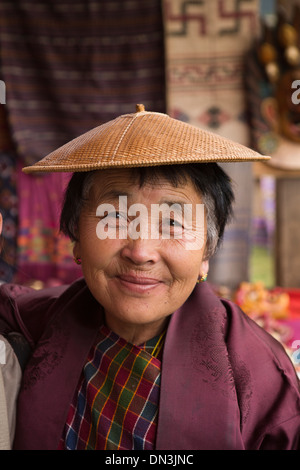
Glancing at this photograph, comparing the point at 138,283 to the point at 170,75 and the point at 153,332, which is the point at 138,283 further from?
the point at 170,75

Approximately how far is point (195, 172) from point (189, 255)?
16 cm

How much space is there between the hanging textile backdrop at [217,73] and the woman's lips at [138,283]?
216 centimetres

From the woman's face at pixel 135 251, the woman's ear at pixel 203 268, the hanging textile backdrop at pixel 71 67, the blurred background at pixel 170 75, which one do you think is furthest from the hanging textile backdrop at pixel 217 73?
the woman's face at pixel 135 251

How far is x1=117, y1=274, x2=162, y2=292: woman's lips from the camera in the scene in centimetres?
87

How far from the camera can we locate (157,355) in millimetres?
1004

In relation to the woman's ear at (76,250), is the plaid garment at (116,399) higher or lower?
lower

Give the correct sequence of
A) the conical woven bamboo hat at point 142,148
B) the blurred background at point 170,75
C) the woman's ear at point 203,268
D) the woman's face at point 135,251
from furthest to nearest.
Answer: the blurred background at point 170,75, the woman's ear at point 203,268, the woman's face at point 135,251, the conical woven bamboo hat at point 142,148

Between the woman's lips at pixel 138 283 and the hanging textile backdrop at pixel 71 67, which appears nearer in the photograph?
the woman's lips at pixel 138 283

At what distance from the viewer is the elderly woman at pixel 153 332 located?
2.77ft

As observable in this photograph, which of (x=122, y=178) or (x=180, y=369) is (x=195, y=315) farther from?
(x=122, y=178)

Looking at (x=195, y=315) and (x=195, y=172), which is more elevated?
(x=195, y=172)

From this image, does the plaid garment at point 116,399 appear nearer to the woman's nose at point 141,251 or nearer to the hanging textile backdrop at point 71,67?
the woman's nose at point 141,251

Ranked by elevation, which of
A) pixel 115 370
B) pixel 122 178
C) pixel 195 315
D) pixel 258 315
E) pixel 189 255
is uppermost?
pixel 122 178

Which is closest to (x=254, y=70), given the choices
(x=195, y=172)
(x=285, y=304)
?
(x=285, y=304)
